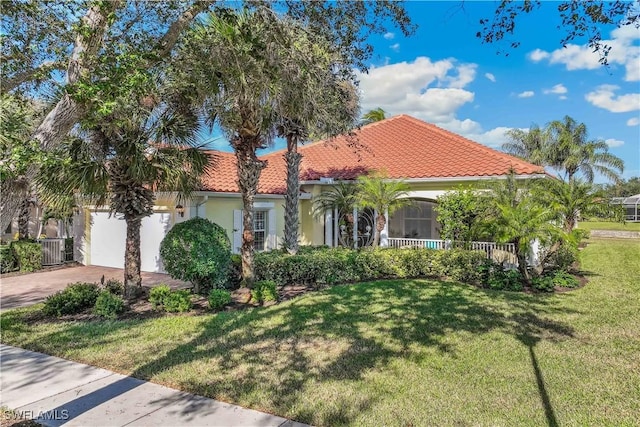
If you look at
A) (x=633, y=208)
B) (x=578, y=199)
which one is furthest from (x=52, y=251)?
(x=633, y=208)

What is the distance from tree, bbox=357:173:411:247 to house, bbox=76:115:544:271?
1.07 metres

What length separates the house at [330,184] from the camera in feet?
48.1

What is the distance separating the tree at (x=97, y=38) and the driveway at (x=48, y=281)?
7.41 metres

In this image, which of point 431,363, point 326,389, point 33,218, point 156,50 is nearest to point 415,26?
point 156,50

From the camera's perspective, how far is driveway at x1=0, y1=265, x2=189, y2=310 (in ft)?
36.5

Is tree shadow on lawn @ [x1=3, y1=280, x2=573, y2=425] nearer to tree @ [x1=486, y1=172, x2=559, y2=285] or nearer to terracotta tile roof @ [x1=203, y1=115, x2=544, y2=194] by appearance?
tree @ [x1=486, y1=172, x2=559, y2=285]

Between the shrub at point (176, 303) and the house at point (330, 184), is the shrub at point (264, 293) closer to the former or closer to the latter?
the shrub at point (176, 303)

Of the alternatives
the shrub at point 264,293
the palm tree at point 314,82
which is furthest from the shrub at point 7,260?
the palm tree at point 314,82

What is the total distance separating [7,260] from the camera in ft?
50.6

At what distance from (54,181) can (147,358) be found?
17.1ft

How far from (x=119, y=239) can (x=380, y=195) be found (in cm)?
1076

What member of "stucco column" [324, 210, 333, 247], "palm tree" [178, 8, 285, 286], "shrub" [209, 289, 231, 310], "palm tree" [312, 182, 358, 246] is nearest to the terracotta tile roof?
"palm tree" [312, 182, 358, 246]

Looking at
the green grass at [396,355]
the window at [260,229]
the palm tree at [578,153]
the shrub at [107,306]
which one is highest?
the palm tree at [578,153]

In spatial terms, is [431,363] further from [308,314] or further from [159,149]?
[159,149]
